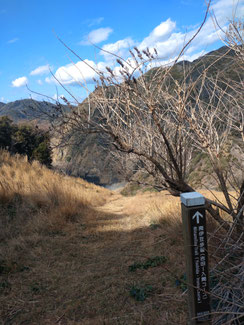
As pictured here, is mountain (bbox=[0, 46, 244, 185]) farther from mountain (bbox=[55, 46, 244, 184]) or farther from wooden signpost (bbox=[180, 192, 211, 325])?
wooden signpost (bbox=[180, 192, 211, 325])

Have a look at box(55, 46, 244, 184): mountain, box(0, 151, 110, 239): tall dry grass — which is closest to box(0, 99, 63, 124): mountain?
box(55, 46, 244, 184): mountain

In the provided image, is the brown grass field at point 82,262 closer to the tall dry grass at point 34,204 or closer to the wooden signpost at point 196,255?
the tall dry grass at point 34,204

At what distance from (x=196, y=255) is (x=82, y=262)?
10.5 ft

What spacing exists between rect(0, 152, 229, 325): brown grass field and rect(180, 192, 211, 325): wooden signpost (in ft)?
0.54

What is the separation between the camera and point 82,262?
15.7 ft

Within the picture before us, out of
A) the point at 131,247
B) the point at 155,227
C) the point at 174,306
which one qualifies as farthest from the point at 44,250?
the point at 174,306

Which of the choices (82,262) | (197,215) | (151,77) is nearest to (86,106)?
Answer: (151,77)

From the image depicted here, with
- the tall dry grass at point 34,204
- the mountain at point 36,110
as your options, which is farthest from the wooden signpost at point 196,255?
the tall dry grass at point 34,204

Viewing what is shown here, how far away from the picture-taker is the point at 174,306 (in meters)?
3.08

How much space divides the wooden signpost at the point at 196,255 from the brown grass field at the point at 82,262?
0.54ft

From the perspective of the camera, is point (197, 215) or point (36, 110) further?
point (36, 110)

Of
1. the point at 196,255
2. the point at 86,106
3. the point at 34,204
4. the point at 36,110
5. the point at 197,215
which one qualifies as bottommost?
the point at 34,204

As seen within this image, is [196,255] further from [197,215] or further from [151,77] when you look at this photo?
[151,77]

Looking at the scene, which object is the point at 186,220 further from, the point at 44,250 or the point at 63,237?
the point at 63,237
